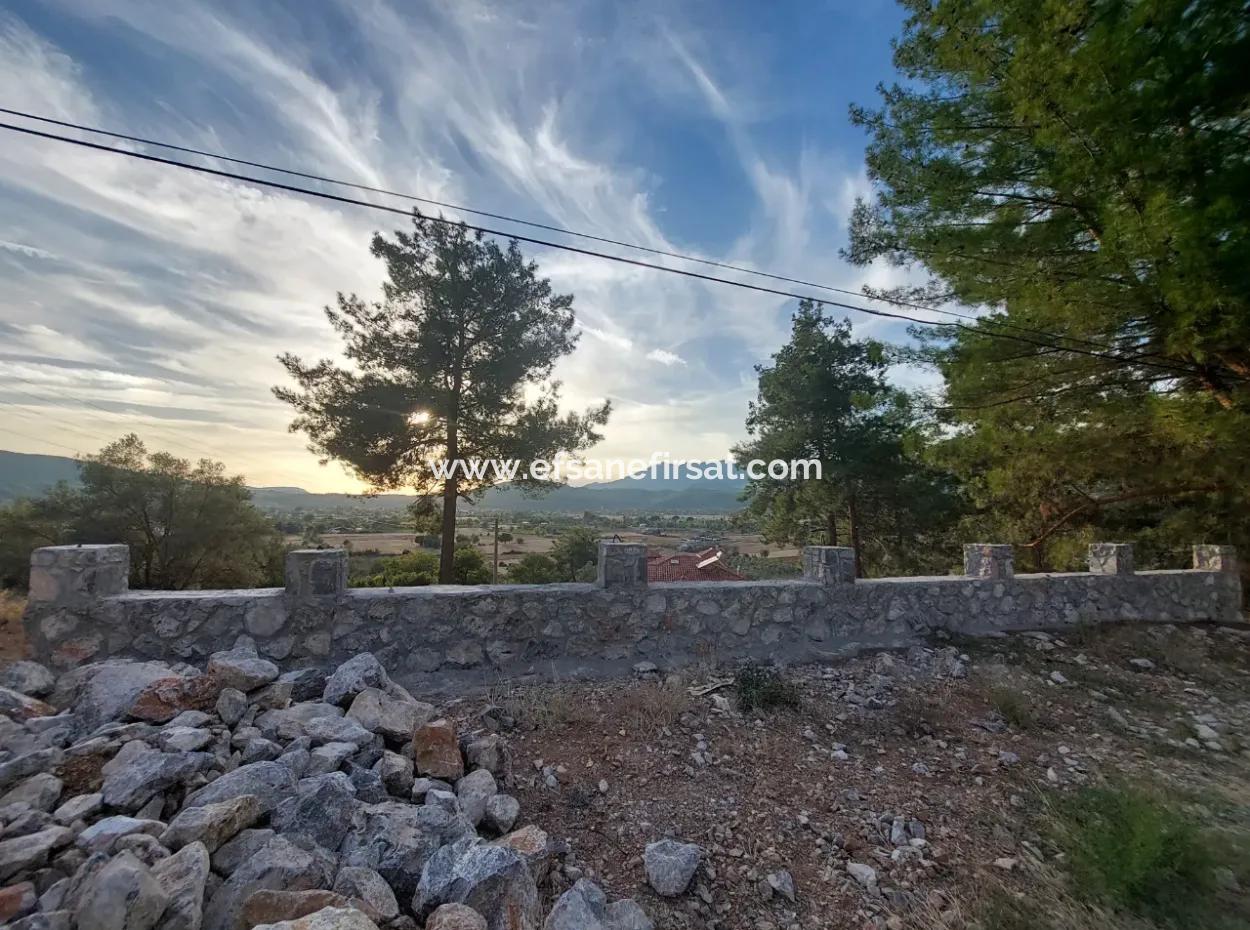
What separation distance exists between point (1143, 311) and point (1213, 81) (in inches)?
89.6

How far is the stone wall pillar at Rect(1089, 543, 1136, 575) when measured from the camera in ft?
25.0

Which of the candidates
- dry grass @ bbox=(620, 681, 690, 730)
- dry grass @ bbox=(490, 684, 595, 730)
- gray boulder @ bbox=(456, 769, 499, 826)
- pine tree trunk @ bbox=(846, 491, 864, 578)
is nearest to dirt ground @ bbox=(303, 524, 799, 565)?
pine tree trunk @ bbox=(846, 491, 864, 578)

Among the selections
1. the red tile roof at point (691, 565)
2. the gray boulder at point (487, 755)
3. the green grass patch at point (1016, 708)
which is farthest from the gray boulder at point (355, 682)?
the red tile roof at point (691, 565)

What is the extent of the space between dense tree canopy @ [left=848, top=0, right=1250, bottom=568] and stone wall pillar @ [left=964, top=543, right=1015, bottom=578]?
172 cm

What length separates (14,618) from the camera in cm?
496

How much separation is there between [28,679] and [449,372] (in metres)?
10.9

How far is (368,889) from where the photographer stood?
2.10 meters

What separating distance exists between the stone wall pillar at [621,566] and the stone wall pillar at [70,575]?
3800mm

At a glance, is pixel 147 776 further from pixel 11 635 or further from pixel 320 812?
pixel 11 635

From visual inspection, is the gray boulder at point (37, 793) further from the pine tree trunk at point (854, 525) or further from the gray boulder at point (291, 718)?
the pine tree trunk at point (854, 525)

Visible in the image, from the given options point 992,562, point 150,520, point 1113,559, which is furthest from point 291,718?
point 150,520

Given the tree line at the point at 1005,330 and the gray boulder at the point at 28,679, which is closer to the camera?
the gray boulder at the point at 28,679

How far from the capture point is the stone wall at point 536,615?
12.7 feet

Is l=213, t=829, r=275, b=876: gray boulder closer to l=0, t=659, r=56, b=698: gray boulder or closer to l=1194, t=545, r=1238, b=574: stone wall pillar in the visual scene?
l=0, t=659, r=56, b=698: gray boulder
